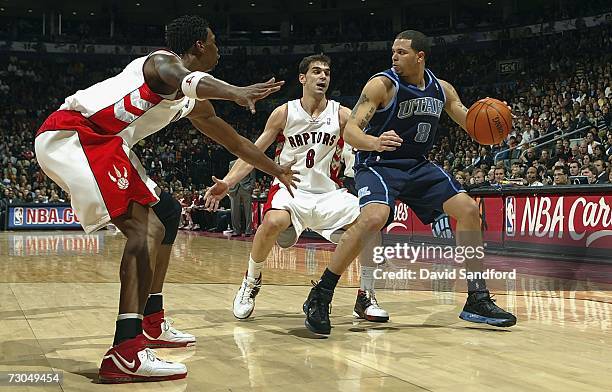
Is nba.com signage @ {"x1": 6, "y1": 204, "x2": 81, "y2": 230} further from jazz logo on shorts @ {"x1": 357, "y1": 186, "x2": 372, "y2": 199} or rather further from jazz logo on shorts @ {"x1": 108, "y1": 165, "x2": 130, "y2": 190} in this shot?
jazz logo on shorts @ {"x1": 108, "y1": 165, "x2": 130, "y2": 190}

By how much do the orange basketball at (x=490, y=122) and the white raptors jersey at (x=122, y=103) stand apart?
2245 millimetres

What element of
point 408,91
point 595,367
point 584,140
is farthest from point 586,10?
point 595,367

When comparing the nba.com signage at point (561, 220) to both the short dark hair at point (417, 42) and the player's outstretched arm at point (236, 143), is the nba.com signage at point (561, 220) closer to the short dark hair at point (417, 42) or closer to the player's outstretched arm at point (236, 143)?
the short dark hair at point (417, 42)

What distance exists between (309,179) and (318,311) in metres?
1.39

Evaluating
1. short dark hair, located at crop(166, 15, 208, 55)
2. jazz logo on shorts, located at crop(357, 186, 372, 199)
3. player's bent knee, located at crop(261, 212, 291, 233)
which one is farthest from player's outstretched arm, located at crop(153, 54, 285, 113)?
player's bent knee, located at crop(261, 212, 291, 233)

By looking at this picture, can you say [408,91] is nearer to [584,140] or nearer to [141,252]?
[141,252]

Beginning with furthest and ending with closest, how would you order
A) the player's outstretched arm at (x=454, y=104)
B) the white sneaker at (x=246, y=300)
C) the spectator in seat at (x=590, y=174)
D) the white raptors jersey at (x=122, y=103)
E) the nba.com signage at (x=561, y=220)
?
the spectator in seat at (x=590, y=174)
the nba.com signage at (x=561, y=220)
the player's outstretched arm at (x=454, y=104)
the white sneaker at (x=246, y=300)
the white raptors jersey at (x=122, y=103)

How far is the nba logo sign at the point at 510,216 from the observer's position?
10.0m

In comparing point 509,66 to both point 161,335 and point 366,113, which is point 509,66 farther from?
point 161,335

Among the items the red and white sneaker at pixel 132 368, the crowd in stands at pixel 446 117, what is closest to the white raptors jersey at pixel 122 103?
the red and white sneaker at pixel 132 368

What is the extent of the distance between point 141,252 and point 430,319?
7.53 feet

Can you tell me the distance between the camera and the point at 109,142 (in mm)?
3223

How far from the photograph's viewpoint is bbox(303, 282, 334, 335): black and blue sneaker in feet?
13.3

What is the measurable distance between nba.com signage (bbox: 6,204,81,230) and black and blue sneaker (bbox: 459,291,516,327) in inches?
725
